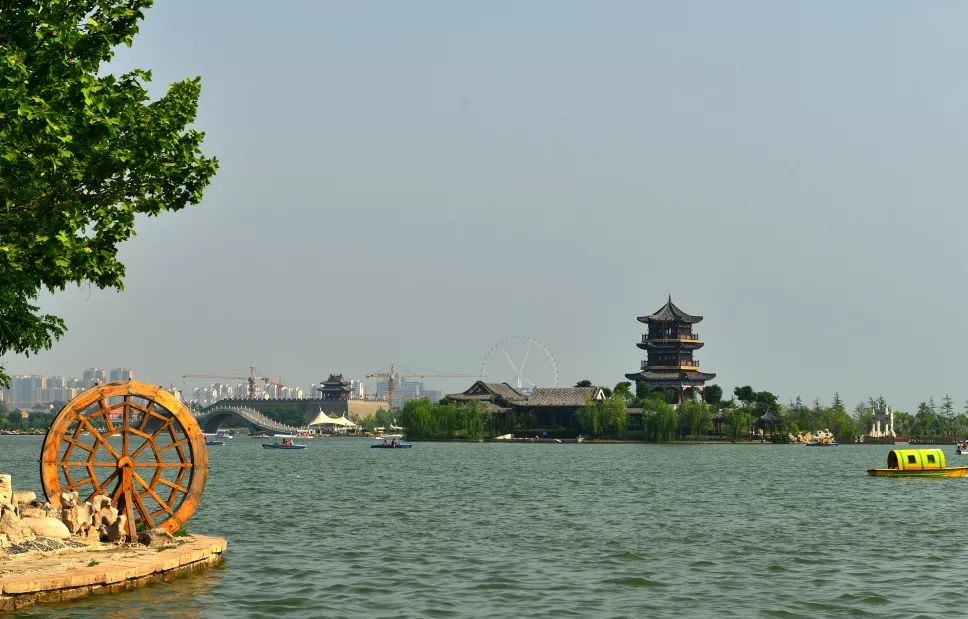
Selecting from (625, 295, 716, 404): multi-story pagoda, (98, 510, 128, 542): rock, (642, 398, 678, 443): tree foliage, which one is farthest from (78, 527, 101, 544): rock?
(625, 295, 716, 404): multi-story pagoda

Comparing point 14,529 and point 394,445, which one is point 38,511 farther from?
point 394,445

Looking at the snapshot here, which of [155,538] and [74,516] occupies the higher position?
[74,516]

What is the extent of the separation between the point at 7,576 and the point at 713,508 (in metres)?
31.3

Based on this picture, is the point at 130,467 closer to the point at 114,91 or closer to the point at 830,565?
the point at 114,91

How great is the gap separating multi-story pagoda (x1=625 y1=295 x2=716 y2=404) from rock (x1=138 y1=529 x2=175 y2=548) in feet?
564

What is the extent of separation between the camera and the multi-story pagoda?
194750 mm

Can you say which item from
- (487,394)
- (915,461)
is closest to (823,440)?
(487,394)

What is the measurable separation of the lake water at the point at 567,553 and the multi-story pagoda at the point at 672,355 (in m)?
135

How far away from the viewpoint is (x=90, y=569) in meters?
21.2

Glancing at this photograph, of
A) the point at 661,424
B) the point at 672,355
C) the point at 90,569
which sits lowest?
the point at 90,569

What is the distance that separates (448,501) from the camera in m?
48.8

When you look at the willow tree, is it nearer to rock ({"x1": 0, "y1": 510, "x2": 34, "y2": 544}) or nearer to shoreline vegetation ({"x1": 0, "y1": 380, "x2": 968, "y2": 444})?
rock ({"x1": 0, "y1": 510, "x2": 34, "y2": 544})

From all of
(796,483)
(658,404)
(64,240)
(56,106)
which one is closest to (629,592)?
(64,240)

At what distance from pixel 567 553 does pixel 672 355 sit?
169842 mm
